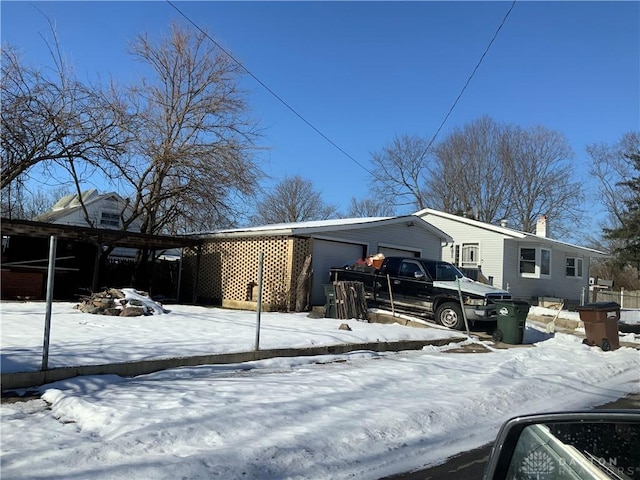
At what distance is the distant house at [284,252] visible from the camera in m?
18.0

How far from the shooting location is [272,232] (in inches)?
723

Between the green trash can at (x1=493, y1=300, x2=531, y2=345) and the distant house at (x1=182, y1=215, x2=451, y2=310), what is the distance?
686 centimetres

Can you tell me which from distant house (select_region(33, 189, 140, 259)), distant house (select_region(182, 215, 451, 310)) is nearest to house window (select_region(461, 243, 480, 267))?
distant house (select_region(182, 215, 451, 310))

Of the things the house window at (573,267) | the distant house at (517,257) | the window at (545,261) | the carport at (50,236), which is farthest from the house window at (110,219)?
the house window at (573,267)

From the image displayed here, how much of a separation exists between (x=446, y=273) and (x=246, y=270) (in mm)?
7569

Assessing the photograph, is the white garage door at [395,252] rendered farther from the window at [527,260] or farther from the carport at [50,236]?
the window at [527,260]

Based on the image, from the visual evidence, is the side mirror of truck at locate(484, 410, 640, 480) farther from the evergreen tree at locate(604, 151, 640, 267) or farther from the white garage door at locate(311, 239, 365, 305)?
the evergreen tree at locate(604, 151, 640, 267)

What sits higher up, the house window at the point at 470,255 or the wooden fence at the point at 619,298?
→ the house window at the point at 470,255

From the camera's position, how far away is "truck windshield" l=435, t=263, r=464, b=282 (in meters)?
15.7

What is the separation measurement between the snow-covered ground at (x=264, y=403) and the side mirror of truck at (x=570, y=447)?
265 centimetres

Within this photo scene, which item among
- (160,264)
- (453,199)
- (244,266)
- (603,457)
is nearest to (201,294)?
(244,266)

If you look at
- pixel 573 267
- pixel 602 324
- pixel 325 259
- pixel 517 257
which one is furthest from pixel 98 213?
pixel 602 324

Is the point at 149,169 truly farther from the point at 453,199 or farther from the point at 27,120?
the point at 453,199

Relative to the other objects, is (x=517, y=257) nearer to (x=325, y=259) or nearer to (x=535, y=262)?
(x=535, y=262)
